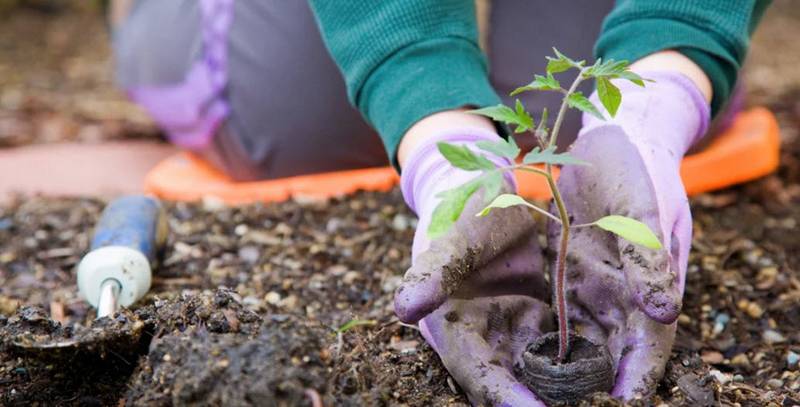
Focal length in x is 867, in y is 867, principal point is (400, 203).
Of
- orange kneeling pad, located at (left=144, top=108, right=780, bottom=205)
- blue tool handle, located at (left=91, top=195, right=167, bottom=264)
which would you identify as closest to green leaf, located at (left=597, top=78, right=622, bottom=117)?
blue tool handle, located at (left=91, top=195, right=167, bottom=264)

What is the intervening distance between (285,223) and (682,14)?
81 centimetres

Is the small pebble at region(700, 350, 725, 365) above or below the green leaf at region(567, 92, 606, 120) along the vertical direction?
below

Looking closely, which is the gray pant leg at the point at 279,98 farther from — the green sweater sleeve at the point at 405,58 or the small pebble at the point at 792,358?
the small pebble at the point at 792,358

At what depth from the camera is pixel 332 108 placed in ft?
6.11

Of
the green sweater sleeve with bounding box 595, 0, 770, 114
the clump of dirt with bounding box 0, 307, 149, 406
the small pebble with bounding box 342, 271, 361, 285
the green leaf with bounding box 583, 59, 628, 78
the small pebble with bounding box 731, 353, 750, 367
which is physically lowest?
the small pebble with bounding box 342, 271, 361, 285

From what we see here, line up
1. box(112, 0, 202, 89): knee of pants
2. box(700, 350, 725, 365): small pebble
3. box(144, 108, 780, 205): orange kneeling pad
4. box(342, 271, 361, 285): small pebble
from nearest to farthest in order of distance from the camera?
box(700, 350, 725, 365): small pebble
box(342, 271, 361, 285): small pebble
box(144, 108, 780, 205): orange kneeling pad
box(112, 0, 202, 89): knee of pants

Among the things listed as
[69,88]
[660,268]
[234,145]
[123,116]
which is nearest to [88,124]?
[123,116]

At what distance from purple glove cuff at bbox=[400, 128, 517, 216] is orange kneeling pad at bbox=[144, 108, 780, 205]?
24.1 inches

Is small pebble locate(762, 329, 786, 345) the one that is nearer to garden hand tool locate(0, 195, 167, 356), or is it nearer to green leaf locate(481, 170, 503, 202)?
green leaf locate(481, 170, 503, 202)

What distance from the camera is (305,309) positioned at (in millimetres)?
1322

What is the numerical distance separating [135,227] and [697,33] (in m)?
0.90

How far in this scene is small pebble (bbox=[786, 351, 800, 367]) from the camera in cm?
115

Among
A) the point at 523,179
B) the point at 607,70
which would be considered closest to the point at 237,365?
the point at 607,70

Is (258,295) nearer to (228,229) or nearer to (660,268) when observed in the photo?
(228,229)
